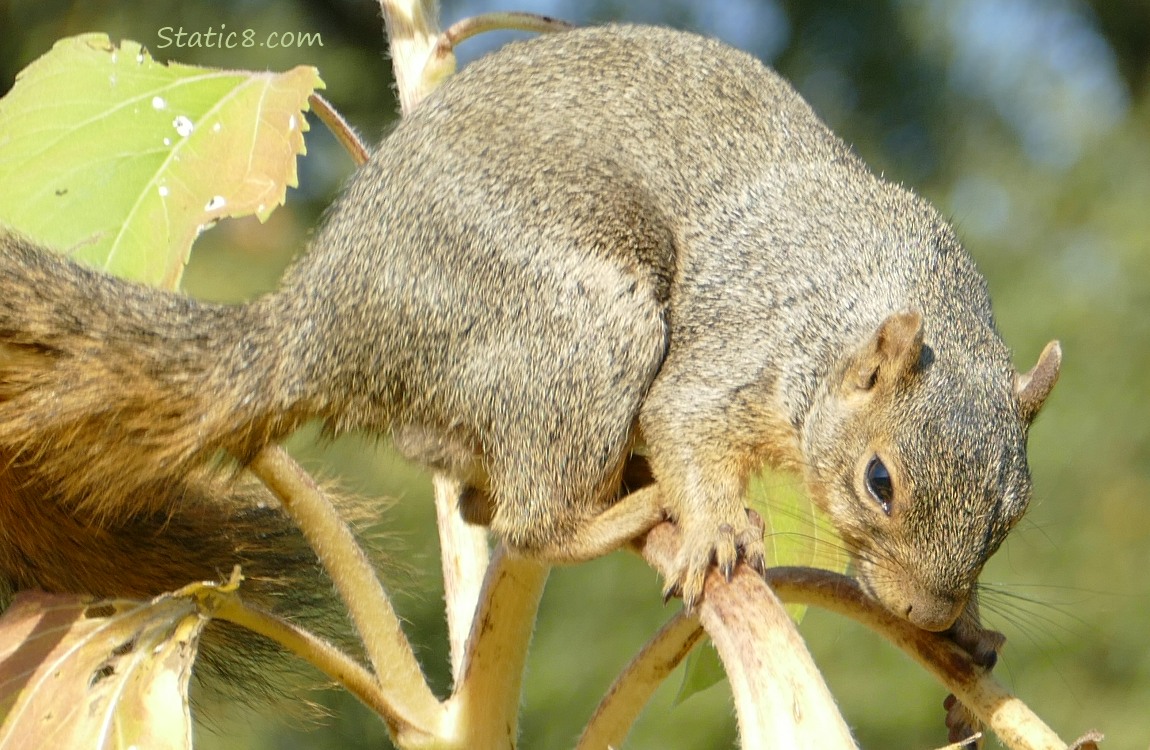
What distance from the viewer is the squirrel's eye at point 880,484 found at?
1.47 meters

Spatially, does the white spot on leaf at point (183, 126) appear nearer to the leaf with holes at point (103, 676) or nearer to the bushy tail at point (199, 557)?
the bushy tail at point (199, 557)

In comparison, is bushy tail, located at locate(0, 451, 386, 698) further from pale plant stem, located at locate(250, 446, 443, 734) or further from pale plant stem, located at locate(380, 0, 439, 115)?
pale plant stem, located at locate(380, 0, 439, 115)

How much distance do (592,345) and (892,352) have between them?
13.4 inches

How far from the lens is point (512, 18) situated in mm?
1669

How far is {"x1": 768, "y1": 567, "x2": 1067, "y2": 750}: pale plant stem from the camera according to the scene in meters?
1.14

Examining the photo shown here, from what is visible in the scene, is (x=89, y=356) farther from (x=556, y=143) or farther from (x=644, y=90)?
(x=644, y=90)

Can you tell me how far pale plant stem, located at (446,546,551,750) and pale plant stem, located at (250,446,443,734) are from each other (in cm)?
3

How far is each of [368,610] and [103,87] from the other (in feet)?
2.30

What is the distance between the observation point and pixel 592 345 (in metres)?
1.57

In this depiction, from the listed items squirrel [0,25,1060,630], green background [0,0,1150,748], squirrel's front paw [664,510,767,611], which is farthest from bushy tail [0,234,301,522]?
green background [0,0,1150,748]

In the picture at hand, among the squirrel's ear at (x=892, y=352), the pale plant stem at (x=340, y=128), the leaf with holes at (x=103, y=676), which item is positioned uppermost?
the pale plant stem at (x=340, y=128)

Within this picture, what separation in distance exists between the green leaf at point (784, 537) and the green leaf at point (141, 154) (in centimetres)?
70

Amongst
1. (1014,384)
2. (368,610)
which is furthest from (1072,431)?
(368,610)

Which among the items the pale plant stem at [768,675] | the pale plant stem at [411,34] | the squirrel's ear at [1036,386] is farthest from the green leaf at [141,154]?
the squirrel's ear at [1036,386]
